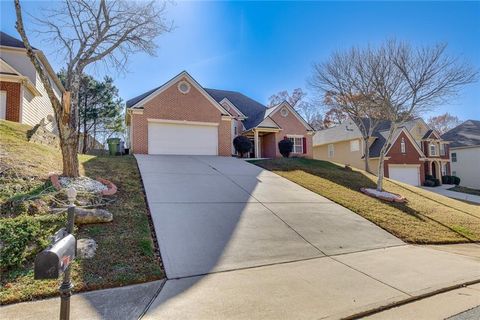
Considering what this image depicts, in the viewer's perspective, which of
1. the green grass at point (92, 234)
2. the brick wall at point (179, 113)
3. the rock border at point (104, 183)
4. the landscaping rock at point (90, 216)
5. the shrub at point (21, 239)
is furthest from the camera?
the brick wall at point (179, 113)

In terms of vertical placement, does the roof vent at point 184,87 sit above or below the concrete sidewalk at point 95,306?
above

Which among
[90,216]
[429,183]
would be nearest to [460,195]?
[429,183]

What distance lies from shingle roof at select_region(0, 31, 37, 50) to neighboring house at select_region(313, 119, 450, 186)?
26.6 m

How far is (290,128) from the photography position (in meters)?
23.9

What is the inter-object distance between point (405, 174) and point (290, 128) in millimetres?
12826

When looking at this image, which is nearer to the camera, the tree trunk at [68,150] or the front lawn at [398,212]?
the tree trunk at [68,150]

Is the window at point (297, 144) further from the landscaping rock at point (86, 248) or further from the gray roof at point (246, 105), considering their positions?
the landscaping rock at point (86, 248)

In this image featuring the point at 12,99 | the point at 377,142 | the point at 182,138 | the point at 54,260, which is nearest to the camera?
the point at 54,260

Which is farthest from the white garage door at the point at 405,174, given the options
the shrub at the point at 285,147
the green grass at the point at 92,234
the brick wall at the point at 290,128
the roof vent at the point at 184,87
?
the green grass at the point at 92,234

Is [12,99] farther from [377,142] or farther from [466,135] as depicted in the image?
[466,135]

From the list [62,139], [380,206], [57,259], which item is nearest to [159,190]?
[62,139]

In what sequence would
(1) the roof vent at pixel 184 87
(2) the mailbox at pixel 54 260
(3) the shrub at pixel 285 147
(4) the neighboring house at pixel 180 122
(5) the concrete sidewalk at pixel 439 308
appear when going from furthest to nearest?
(3) the shrub at pixel 285 147 < (1) the roof vent at pixel 184 87 < (4) the neighboring house at pixel 180 122 < (5) the concrete sidewalk at pixel 439 308 < (2) the mailbox at pixel 54 260

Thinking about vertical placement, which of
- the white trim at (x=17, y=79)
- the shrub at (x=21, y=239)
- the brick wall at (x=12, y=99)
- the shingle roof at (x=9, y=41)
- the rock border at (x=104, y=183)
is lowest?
the shrub at (x=21, y=239)

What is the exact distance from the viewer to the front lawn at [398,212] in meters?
8.76
